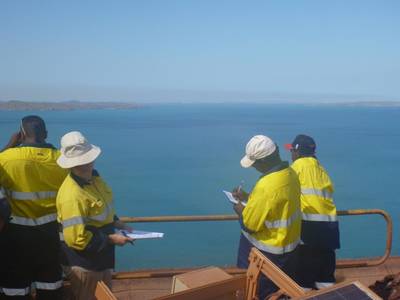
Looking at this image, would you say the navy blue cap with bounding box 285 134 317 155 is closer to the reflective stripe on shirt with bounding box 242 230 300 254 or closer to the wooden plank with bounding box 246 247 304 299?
the reflective stripe on shirt with bounding box 242 230 300 254

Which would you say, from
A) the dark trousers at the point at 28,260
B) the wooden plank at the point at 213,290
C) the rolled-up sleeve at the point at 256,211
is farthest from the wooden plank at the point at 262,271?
the dark trousers at the point at 28,260

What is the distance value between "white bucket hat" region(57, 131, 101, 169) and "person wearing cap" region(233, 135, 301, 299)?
1.08 metres

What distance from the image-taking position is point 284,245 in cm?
306

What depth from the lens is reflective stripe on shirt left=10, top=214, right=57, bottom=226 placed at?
299 centimetres

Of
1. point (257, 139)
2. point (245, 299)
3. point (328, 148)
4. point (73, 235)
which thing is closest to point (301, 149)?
point (257, 139)

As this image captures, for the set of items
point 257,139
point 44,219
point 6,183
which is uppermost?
point 257,139

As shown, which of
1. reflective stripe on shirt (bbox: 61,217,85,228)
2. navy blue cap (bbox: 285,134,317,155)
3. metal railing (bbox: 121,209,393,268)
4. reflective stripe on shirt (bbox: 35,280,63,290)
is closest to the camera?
reflective stripe on shirt (bbox: 61,217,85,228)

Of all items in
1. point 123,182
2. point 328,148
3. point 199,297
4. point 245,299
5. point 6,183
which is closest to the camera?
point 199,297

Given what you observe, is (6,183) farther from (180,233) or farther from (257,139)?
(180,233)

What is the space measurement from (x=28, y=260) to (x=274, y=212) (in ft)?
5.67

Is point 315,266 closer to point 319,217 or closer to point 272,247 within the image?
point 319,217

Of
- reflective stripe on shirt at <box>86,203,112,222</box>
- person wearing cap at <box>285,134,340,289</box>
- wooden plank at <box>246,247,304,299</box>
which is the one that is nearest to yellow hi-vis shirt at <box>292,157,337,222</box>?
person wearing cap at <box>285,134,340,289</box>

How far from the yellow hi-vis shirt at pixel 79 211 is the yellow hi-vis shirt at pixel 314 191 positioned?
1.63 metres

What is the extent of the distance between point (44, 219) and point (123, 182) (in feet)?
121
